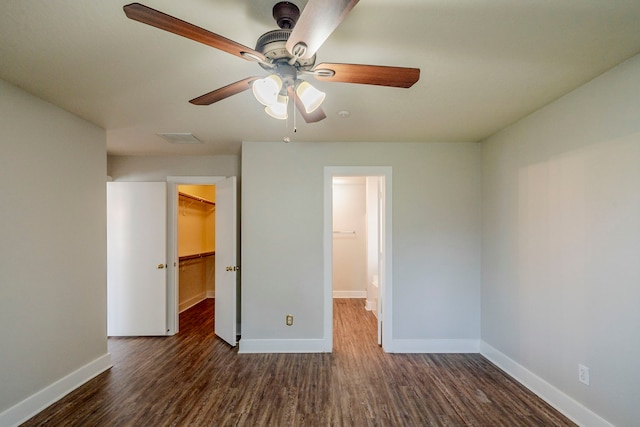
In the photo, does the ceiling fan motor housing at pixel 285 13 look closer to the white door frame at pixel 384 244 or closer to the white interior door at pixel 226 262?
the white door frame at pixel 384 244

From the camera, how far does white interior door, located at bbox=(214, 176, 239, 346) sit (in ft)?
11.7

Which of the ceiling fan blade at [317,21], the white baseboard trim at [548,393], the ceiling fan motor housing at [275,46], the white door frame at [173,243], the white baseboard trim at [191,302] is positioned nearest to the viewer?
the ceiling fan blade at [317,21]

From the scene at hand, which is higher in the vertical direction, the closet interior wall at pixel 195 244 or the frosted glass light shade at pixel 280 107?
the frosted glass light shade at pixel 280 107

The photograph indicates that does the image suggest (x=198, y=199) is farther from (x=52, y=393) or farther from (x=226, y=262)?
(x=52, y=393)

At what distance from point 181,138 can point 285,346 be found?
2624 millimetres

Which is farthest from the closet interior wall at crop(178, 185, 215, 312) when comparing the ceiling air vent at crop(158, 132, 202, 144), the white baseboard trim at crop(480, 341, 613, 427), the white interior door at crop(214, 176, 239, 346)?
the white baseboard trim at crop(480, 341, 613, 427)

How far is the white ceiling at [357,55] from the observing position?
4.60 ft

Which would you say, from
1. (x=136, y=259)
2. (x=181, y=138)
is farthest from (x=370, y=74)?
(x=136, y=259)

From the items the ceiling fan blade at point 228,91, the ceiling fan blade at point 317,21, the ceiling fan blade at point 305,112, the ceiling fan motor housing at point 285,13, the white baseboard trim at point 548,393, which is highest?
the ceiling fan motor housing at point 285,13

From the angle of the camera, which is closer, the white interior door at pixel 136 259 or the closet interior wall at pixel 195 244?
the white interior door at pixel 136 259

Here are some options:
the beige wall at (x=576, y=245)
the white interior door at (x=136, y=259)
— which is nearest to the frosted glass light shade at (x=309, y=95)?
the beige wall at (x=576, y=245)

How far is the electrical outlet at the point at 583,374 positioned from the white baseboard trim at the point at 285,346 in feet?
7.21

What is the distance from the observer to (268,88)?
4.53 ft

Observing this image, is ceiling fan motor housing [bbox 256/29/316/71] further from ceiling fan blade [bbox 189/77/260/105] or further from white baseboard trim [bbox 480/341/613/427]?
white baseboard trim [bbox 480/341/613/427]
